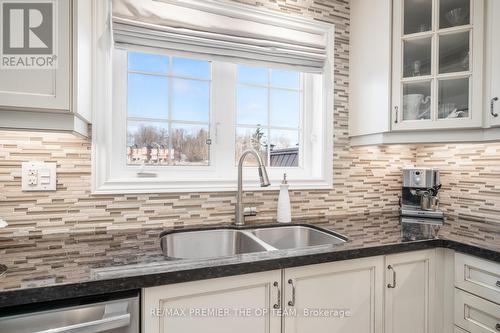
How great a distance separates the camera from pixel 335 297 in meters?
1.15

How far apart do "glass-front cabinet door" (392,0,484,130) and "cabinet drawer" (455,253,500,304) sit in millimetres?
677

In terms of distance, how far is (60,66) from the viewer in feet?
3.22

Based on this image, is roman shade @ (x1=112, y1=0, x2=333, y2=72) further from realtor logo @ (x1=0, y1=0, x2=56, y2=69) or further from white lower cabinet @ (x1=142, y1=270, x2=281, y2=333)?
white lower cabinet @ (x1=142, y1=270, x2=281, y2=333)

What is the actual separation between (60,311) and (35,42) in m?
0.85

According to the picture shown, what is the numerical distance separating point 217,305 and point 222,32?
4.30 feet

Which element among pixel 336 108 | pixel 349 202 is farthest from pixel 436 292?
pixel 336 108

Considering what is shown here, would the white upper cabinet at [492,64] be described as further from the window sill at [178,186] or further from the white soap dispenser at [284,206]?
the white soap dispenser at [284,206]

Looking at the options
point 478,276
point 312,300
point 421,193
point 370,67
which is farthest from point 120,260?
point 421,193

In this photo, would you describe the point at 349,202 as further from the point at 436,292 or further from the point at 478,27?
the point at 478,27

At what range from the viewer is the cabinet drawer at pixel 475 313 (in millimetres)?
1133

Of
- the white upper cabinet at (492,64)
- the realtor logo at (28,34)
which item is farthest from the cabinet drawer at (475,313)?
the realtor logo at (28,34)

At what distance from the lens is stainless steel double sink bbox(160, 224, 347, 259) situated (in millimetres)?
1376

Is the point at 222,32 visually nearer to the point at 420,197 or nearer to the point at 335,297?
the point at 335,297

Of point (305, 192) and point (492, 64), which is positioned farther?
point (305, 192)
